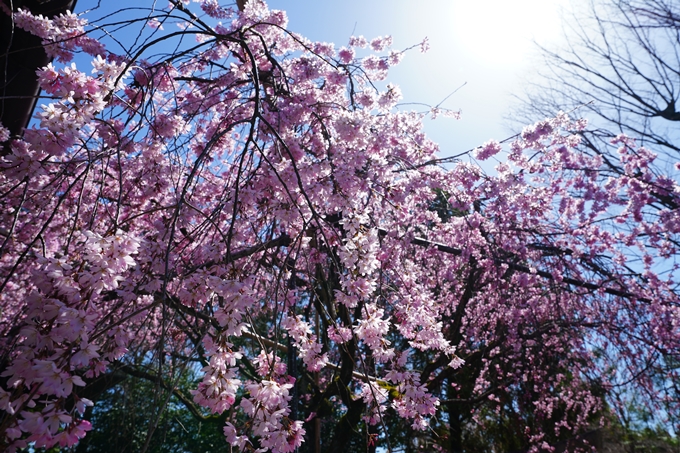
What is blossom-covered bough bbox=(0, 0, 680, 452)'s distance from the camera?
1405 mm

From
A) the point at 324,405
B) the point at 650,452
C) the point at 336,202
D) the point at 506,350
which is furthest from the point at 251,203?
the point at 650,452

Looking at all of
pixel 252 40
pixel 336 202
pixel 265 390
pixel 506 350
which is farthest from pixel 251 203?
pixel 506 350

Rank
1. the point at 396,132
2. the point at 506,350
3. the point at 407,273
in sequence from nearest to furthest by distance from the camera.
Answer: the point at 407,273, the point at 396,132, the point at 506,350

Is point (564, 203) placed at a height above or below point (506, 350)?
above

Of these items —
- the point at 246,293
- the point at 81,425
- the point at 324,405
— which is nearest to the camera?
the point at 81,425

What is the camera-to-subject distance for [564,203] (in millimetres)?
7082

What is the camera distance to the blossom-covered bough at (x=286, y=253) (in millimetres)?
1405

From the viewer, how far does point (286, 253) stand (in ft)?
17.0

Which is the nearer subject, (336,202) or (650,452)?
(336,202)

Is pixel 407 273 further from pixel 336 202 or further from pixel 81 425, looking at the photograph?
pixel 81 425

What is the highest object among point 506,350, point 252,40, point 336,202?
point 252,40

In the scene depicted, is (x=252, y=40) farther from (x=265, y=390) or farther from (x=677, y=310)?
(x=677, y=310)

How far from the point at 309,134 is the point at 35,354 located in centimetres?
311

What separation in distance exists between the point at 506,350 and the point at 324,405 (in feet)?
11.2
